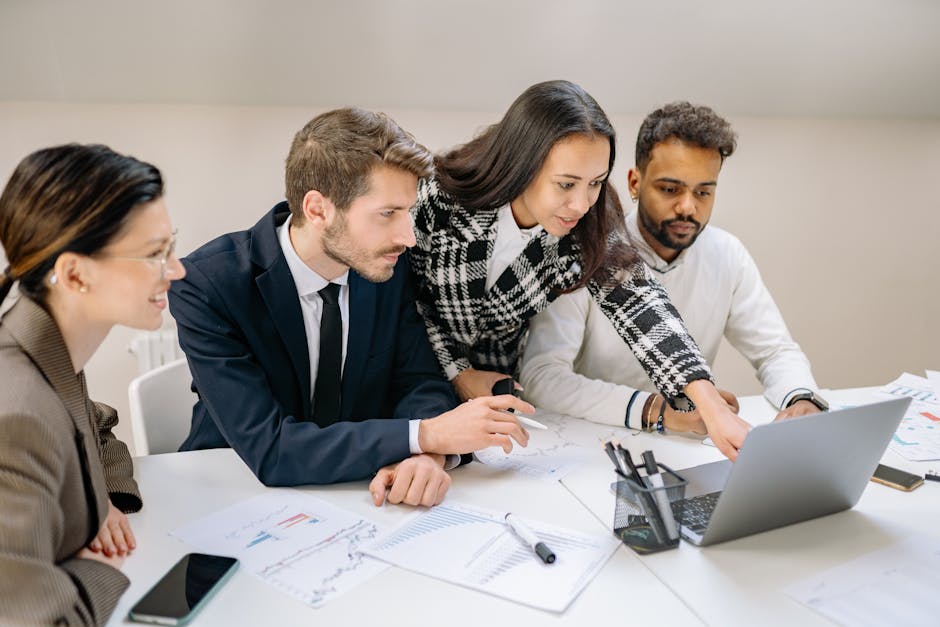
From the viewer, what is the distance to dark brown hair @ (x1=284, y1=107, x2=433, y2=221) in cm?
140

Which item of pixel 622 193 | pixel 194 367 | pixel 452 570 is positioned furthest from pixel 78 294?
pixel 622 193

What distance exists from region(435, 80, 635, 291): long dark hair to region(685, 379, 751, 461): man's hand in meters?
0.35

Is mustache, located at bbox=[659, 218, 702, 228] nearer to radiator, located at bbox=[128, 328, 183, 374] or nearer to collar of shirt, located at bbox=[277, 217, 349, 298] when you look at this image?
collar of shirt, located at bbox=[277, 217, 349, 298]

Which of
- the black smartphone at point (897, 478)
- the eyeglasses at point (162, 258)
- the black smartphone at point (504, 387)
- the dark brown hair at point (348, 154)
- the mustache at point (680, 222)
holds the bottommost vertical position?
the black smartphone at point (504, 387)

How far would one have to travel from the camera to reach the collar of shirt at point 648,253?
83.0 inches

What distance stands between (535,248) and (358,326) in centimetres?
44

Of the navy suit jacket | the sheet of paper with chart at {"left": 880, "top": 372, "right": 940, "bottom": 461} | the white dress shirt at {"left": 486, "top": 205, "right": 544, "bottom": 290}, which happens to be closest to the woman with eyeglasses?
the navy suit jacket

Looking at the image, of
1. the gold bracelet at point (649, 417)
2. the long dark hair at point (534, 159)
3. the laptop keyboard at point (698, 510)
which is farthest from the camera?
the gold bracelet at point (649, 417)

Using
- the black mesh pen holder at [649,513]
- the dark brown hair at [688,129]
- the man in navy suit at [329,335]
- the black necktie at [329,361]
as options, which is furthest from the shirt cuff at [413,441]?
the dark brown hair at [688,129]

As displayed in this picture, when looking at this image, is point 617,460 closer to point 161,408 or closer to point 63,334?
point 63,334

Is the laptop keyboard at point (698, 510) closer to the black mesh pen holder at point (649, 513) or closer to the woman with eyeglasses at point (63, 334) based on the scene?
the black mesh pen holder at point (649, 513)

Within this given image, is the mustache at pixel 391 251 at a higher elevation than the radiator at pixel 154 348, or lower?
higher

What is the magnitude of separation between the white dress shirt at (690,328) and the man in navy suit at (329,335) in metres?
0.30

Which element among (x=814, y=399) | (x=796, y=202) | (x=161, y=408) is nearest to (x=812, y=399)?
(x=814, y=399)
